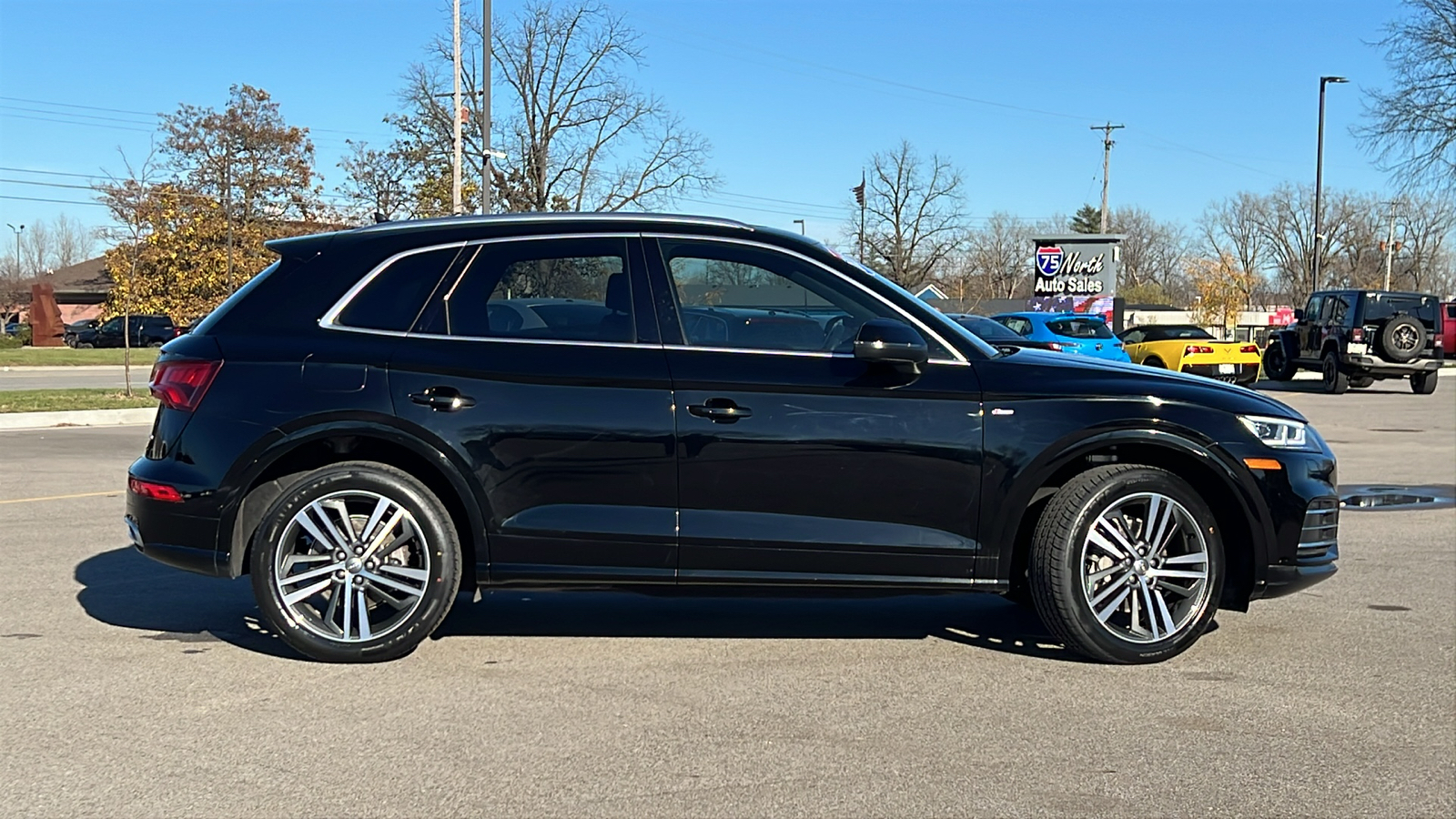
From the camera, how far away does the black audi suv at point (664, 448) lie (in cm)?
484

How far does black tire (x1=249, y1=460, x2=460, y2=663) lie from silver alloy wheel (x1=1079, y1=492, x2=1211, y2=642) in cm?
261

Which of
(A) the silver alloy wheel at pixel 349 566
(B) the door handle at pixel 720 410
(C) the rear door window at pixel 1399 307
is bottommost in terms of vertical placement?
(A) the silver alloy wheel at pixel 349 566

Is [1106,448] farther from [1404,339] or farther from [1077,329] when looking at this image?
[1404,339]

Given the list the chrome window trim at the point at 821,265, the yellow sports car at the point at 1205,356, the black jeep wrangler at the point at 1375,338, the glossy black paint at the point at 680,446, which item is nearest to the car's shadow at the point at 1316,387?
the black jeep wrangler at the point at 1375,338

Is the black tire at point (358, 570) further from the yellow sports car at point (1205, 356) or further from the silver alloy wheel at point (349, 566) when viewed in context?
the yellow sports car at point (1205, 356)

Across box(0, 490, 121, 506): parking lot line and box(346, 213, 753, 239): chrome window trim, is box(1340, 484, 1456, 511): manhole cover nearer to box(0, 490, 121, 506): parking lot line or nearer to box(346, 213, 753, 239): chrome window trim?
box(346, 213, 753, 239): chrome window trim

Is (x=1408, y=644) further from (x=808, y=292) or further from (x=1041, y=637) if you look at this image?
(x=808, y=292)

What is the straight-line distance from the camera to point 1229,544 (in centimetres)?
518

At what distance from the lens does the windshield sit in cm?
2280

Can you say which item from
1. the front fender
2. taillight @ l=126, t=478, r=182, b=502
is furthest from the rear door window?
taillight @ l=126, t=478, r=182, b=502

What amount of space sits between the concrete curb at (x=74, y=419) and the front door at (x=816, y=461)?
1282cm

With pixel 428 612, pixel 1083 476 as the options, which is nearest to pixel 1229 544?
pixel 1083 476

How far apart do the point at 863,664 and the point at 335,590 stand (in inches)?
85.1

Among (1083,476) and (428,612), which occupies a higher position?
(1083,476)
